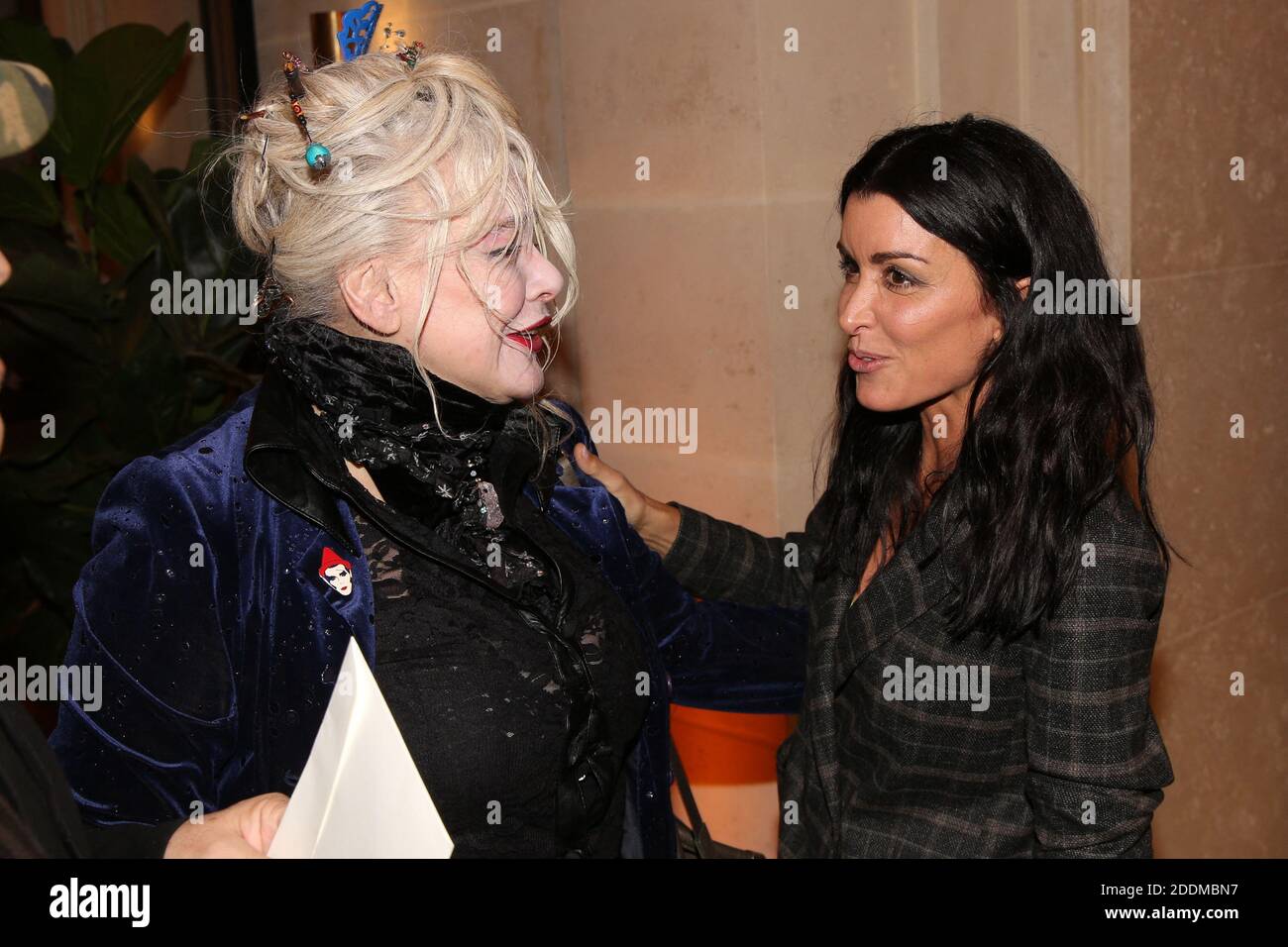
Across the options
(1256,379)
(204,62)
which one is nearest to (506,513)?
(1256,379)

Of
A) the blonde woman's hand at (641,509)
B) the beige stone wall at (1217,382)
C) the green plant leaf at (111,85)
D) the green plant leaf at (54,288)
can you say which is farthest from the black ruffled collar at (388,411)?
the green plant leaf at (111,85)

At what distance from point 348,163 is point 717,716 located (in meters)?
1.72

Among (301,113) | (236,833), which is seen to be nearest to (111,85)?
(301,113)

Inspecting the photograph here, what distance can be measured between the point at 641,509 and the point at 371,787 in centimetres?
109

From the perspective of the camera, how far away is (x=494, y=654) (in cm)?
148

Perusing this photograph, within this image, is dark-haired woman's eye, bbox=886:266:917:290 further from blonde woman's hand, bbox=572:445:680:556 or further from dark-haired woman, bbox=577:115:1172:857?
blonde woman's hand, bbox=572:445:680:556

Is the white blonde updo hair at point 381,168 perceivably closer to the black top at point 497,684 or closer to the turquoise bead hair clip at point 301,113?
the turquoise bead hair clip at point 301,113

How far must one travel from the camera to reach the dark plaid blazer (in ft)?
4.85

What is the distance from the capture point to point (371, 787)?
916 millimetres

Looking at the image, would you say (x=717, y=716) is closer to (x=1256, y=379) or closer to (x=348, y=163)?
(x=1256, y=379)

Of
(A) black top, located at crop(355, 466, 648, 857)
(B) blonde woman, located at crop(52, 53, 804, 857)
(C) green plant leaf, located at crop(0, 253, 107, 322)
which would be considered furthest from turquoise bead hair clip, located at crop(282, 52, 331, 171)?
(C) green plant leaf, located at crop(0, 253, 107, 322)

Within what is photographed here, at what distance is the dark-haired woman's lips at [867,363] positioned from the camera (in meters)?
1.68

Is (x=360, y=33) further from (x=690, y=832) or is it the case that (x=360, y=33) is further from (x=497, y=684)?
(x=690, y=832)

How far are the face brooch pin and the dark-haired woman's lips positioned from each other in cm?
77
